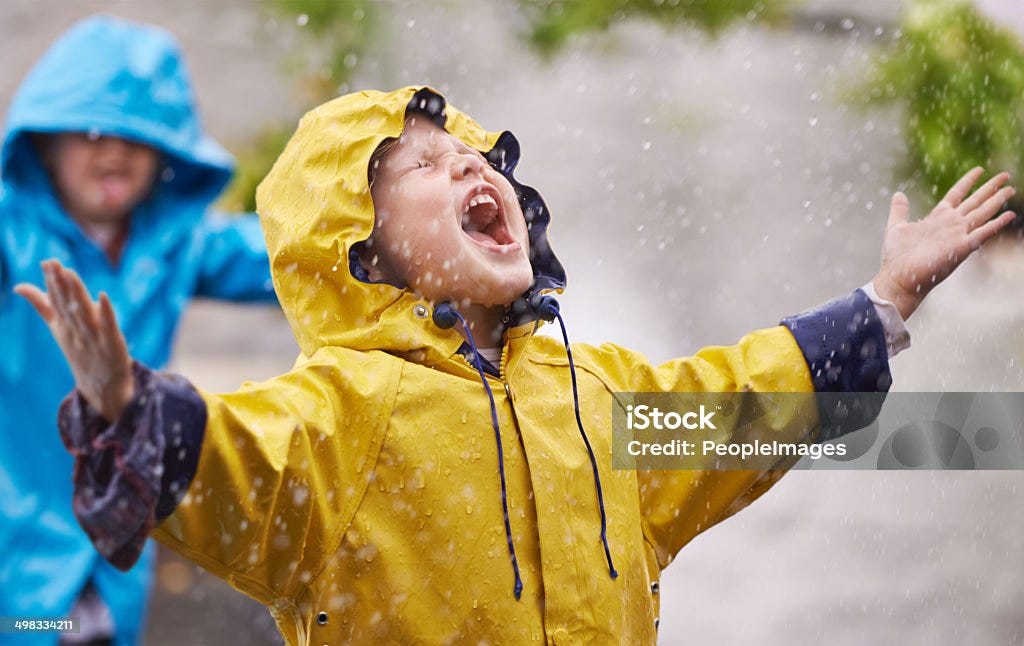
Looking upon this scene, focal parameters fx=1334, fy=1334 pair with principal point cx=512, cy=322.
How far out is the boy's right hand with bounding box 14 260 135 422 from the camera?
4.49ft

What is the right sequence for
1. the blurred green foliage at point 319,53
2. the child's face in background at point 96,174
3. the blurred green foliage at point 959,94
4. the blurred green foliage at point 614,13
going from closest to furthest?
the child's face in background at point 96,174, the blurred green foliage at point 959,94, the blurred green foliage at point 319,53, the blurred green foliage at point 614,13

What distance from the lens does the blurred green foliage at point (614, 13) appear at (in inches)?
235

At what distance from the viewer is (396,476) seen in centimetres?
173

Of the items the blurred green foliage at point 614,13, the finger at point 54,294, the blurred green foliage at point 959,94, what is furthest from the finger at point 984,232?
the blurred green foliage at point 614,13

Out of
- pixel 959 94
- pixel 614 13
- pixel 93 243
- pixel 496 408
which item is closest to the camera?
pixel 496 408

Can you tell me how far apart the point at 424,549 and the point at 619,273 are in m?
4.04

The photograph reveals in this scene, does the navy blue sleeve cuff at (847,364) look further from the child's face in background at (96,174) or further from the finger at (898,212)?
the child's face in background at (96,174)

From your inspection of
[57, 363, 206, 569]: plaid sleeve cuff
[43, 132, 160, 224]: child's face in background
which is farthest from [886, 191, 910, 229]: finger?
[43, 132, 160, 224]: child's face in background

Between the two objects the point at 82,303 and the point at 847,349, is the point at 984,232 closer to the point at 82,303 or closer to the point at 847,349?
the point at 847,349

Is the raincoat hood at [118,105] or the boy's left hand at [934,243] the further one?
the raincoat hood at [118,105]

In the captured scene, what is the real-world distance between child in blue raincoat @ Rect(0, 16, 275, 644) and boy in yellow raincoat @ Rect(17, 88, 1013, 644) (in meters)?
1.38

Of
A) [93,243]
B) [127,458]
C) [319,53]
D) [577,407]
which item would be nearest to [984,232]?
[577,407]

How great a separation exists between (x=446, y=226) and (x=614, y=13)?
4.37 meters

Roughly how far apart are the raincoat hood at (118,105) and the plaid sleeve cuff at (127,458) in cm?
215
